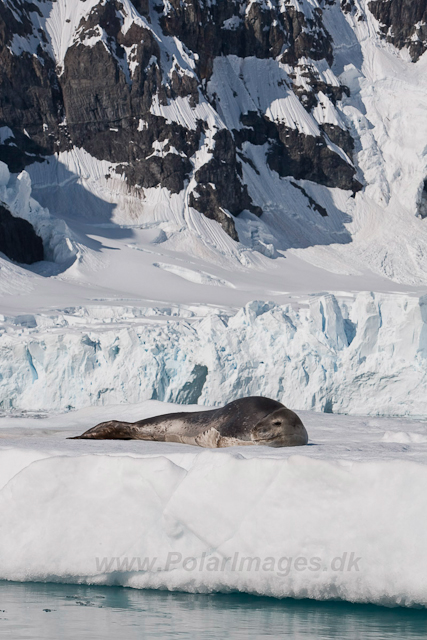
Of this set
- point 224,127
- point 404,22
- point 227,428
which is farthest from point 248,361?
point 404,22

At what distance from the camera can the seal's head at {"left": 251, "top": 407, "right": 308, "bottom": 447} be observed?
696cm

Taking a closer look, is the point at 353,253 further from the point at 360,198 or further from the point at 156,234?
the point at 156,234

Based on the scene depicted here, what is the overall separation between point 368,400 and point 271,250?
3693cm

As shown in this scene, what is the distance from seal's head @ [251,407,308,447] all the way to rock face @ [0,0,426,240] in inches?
1948

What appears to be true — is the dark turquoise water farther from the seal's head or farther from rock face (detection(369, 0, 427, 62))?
rock face (detection(369, 0, 427, 62))

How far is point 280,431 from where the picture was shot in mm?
7027

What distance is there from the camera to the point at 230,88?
215 ft

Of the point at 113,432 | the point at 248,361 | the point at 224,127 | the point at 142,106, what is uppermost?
the point at 142,106

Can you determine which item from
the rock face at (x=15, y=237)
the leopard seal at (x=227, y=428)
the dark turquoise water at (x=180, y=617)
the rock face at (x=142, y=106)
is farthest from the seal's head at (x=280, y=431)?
the rock face at (x=142, y=106)

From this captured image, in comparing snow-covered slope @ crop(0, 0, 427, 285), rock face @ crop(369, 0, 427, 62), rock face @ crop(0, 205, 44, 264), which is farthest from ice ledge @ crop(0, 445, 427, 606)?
rock face @ crop(369, 0, 427, 62)

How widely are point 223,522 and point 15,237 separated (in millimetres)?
40991

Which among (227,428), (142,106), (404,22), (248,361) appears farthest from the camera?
(404,22)

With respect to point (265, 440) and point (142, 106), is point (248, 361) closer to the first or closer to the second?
point (265, 440)

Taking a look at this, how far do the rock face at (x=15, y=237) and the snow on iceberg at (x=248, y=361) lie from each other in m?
24.0
